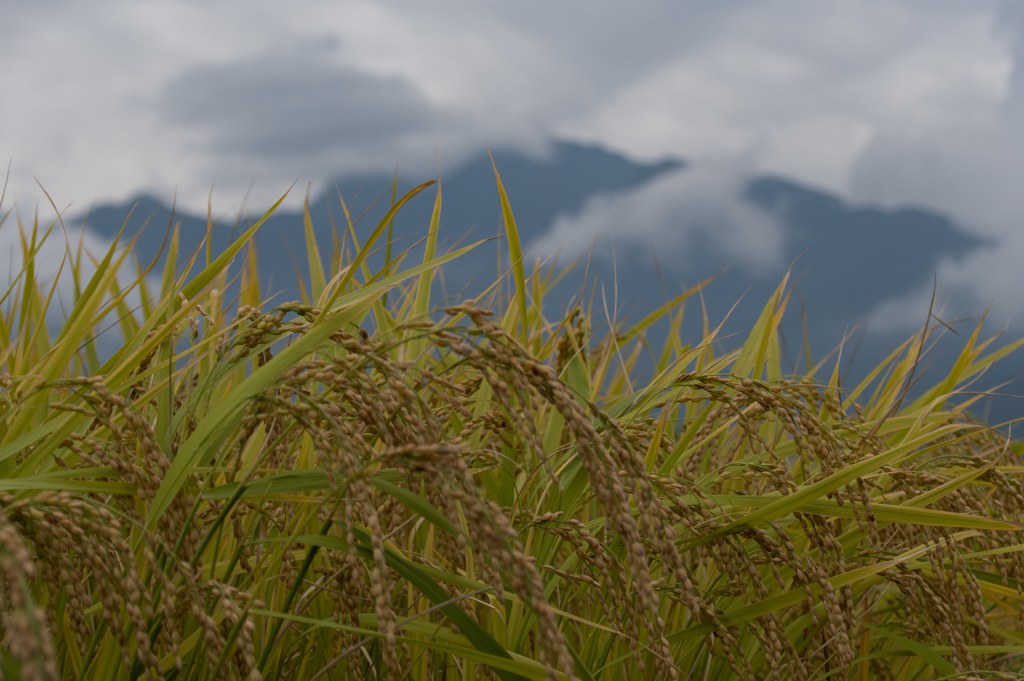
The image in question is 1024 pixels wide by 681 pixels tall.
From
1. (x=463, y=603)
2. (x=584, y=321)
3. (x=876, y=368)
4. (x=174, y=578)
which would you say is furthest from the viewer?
(x=876, y=368)

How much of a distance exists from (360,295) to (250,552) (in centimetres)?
67

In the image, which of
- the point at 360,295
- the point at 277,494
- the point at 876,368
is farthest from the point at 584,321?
the point at 277,494

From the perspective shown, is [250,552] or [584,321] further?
[584,321]

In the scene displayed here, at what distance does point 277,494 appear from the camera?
70.5 inches

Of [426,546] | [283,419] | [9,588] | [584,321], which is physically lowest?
[9,588]

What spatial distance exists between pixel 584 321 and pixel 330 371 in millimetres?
1999

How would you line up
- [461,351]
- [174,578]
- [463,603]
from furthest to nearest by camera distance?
[463,603] < [174,578] < [461,351]

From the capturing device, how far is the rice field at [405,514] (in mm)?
1295

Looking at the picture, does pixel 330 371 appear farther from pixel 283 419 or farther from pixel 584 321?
pixel 584 321

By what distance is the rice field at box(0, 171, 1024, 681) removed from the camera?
129cm

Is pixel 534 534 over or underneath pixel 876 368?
underneath

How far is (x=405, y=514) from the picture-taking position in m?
2.16

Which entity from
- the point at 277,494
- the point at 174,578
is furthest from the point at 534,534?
the point at 174,578

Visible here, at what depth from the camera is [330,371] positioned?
55.7 inches
